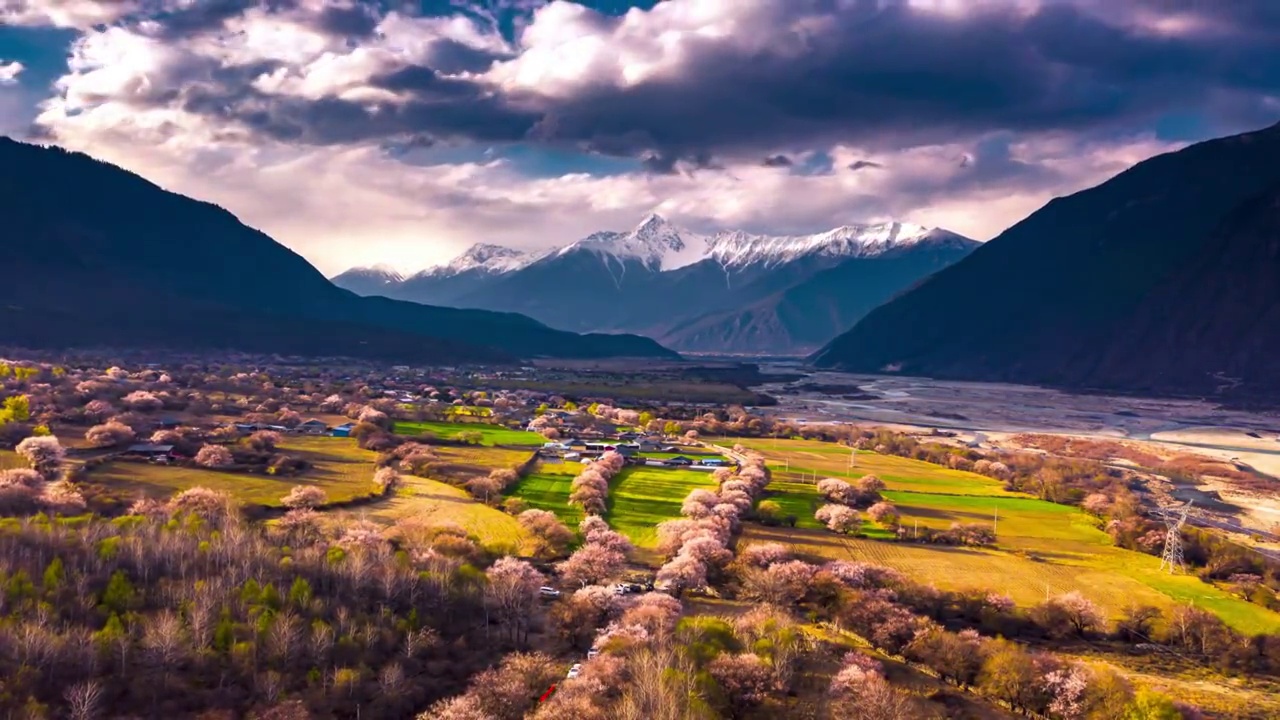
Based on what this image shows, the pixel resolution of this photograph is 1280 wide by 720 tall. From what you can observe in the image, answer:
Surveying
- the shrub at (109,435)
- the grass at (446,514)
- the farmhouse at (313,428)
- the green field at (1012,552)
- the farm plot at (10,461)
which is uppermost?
the shrub at (109,435)

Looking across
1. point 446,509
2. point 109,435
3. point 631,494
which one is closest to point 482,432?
point 631,494

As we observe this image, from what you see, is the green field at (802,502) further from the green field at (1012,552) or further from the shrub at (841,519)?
the shrub at (841,519)

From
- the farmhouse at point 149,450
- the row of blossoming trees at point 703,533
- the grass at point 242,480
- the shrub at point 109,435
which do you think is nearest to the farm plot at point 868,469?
the row of blossoming trees at point 703,533

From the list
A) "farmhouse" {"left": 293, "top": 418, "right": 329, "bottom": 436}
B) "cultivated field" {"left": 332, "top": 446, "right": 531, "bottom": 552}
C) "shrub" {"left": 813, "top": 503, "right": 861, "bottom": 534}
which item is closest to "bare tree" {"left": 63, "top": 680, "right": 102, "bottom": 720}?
"cultivated field" {"left": 332, "top": 446, "right": 531, "bottom": 552}

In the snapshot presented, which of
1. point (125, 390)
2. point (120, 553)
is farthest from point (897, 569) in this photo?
point (125, 390)

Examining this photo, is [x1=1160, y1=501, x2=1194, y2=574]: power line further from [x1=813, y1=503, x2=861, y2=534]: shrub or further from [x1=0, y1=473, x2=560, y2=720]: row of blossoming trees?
[x1=0, y1=473, x2=560, y2=720]: row of blossoming trees
